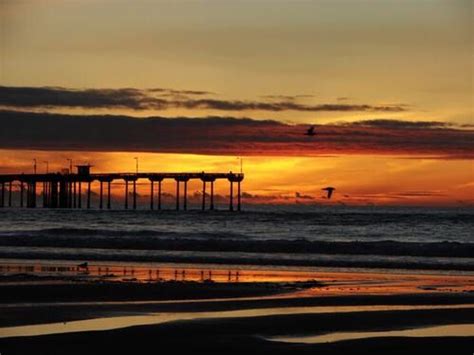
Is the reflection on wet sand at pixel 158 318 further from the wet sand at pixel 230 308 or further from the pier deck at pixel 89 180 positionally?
the pier deck at pixel 89 180

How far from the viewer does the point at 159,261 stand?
28.6 m

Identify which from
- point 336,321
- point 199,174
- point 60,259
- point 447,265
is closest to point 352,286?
point 336,321

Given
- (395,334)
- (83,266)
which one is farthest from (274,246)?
(395,334)

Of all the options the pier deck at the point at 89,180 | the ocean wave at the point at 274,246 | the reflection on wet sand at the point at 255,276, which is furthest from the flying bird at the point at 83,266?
the pier deck at the point at 89,180

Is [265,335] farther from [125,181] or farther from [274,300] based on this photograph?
Result: [125,181]

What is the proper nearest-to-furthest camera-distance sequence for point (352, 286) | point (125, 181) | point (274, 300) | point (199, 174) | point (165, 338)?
point (165, 338)
point (274, 300)
point (352, 286)
point (199, 174)
point (125, 181)

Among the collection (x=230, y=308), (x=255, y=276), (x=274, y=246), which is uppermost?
(x=230, y=308)

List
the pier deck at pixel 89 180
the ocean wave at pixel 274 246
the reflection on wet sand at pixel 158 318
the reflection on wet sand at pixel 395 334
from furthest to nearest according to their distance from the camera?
the pier deck at pixel 89 180, the ocean wave at pixel 274 246, the reflection on wet sand at pixel 158 318, the reflection on wet sand at pixel 395 334

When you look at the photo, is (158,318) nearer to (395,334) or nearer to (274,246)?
(395,334)

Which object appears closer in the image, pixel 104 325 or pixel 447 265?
pixel 104 325

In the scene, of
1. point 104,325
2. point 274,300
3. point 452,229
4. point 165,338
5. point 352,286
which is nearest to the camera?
point 165,338

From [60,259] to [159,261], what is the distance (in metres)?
3.25

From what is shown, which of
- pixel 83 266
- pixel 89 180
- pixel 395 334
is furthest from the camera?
pixel 89 180

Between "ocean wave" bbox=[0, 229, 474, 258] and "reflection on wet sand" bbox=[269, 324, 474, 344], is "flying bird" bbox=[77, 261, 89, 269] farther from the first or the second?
"reflection on wet sand" bbox=[269, 324, 474, 344]
